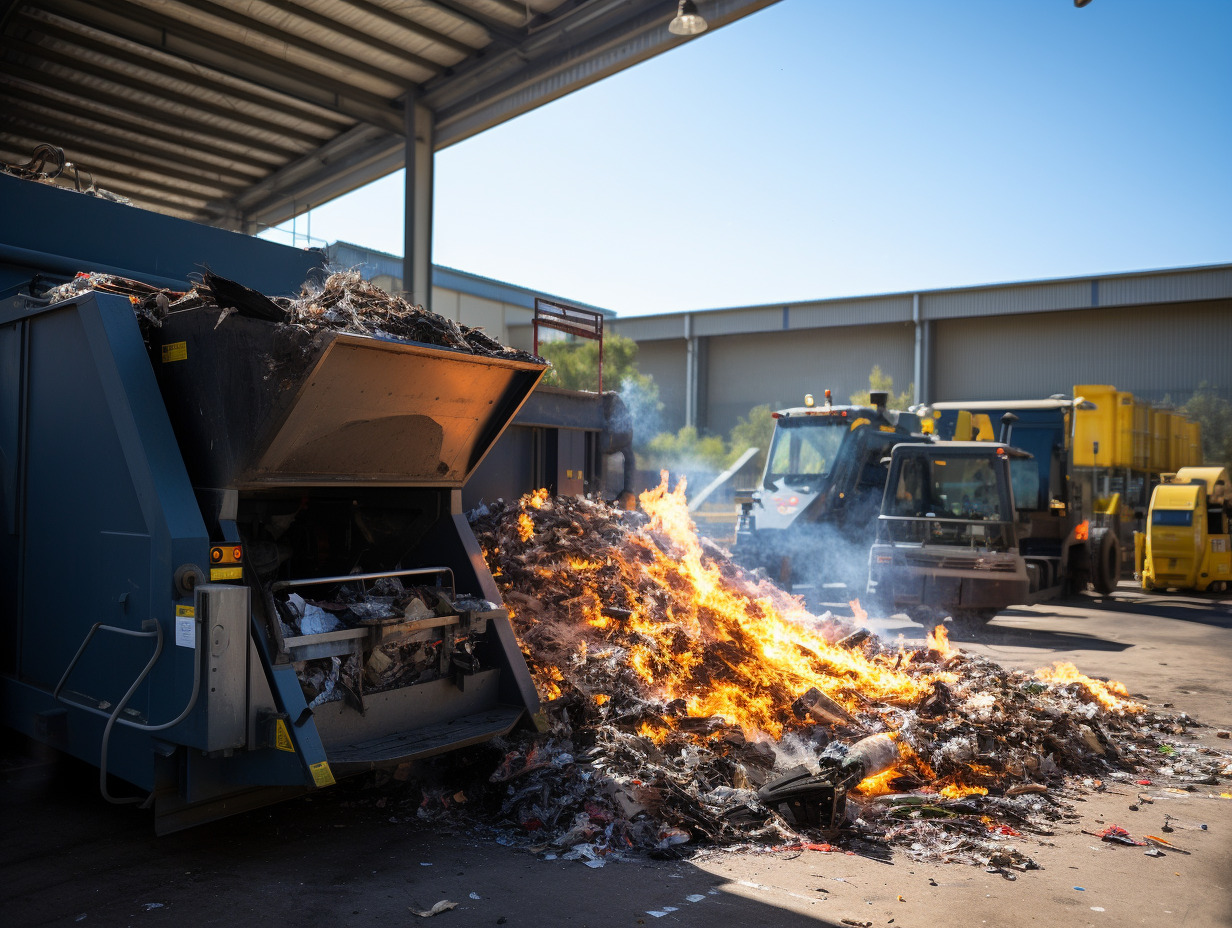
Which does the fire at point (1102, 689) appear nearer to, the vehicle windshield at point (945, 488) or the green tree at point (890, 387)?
the vehicle windshield at point (945, 488)

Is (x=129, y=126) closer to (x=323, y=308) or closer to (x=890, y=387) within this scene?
(x=323, y=308)

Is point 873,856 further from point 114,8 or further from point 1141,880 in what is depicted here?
point 114,8

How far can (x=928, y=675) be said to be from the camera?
7.39 meters

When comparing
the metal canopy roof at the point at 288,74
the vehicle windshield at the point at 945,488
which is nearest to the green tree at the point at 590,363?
the metal canopy roof at the point at 288,74

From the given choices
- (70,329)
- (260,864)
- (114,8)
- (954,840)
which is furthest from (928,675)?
(114,8)

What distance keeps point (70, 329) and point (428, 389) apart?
1.74 m

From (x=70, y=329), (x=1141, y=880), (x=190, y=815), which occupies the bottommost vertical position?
(x=1141, y=880)

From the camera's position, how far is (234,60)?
1275 cm

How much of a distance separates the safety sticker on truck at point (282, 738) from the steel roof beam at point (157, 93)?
12.7m

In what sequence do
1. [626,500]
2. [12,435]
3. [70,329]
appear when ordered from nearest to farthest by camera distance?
[70,329] → [12,435] → [626,500]

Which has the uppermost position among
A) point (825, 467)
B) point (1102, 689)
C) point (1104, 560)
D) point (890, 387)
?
point (890, 387)

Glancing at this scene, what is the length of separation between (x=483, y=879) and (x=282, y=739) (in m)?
1.08

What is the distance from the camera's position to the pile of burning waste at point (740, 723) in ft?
15.3

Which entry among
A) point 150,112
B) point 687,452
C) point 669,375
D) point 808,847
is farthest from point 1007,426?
point 669,375
